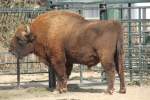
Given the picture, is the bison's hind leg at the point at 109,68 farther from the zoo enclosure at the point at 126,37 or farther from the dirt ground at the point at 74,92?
the zoo enclosure at the point at 126,37

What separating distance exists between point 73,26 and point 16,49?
5.22ft

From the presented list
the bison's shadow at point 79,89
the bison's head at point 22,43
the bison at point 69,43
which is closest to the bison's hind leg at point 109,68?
the bison at point 69,43

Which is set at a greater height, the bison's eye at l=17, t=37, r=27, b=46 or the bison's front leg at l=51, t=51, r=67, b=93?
the bison's eye at l=17, t=37, r=27, b=46

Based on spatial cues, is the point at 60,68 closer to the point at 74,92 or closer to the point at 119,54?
the point at 74,92

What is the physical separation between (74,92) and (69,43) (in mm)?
1303

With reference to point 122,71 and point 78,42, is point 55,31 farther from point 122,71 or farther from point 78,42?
point 122,71

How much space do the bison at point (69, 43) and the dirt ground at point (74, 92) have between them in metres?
0.32

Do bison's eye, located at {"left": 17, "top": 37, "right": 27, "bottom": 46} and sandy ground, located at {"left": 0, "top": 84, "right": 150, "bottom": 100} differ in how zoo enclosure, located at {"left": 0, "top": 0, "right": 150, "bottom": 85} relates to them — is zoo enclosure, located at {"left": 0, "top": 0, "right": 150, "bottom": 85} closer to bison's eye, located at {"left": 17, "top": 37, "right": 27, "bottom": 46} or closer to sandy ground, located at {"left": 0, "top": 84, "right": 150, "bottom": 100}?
sandy ground, located at {"left": 0, "top": 84, "right": 150, "bottom": 100}

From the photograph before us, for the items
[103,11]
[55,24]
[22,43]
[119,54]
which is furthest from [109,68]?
[103,11]

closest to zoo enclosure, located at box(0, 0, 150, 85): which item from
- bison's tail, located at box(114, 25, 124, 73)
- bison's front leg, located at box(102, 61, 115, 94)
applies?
bison's tail, located at box(114, 25, 124, 73)

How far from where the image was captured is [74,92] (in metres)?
13.0

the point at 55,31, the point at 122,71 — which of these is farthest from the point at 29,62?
the point at 122,71

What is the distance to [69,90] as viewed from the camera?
13391 mm

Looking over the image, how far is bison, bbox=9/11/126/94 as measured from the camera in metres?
12.3
